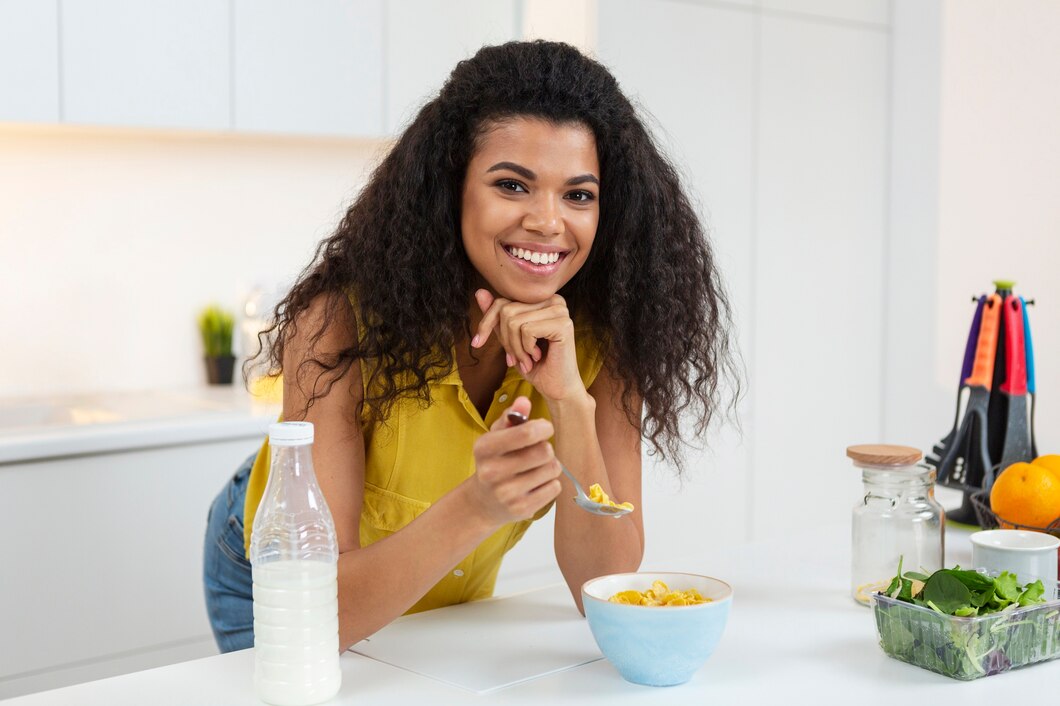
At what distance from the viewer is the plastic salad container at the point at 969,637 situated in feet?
3.80

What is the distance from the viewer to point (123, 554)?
251 centimetres

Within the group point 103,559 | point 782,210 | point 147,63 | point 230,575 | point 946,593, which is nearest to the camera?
point 946,593

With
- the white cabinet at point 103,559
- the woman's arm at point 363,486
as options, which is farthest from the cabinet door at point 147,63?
the woman's arm at point 363,486

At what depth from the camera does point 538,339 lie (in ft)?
4.88

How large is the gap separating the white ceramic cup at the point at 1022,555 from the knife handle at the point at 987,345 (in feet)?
1.55

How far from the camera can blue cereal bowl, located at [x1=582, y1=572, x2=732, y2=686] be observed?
1.12 m

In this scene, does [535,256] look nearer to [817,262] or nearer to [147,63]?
[147,63]

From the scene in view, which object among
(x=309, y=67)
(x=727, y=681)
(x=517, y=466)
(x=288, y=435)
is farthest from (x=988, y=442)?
(x=309, y=67)

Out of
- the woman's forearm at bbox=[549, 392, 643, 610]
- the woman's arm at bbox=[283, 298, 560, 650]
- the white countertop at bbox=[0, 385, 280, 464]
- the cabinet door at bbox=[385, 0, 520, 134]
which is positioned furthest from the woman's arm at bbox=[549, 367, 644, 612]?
the cabinet door at bbox=[385, 0, 520, 134]

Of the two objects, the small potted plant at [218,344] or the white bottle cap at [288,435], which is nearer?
the white bottle cap at [288,435]

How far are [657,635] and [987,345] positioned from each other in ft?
3.13

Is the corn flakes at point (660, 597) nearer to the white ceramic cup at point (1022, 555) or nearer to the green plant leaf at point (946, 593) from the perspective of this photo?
the green plant leaf at point (946, 593)

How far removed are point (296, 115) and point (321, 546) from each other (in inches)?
80.7

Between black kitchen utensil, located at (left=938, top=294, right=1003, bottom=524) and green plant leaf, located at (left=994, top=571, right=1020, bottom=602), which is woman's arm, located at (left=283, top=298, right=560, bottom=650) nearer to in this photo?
green plant leaf, located at (left=994, top=571, right=1020, bottom=602)
